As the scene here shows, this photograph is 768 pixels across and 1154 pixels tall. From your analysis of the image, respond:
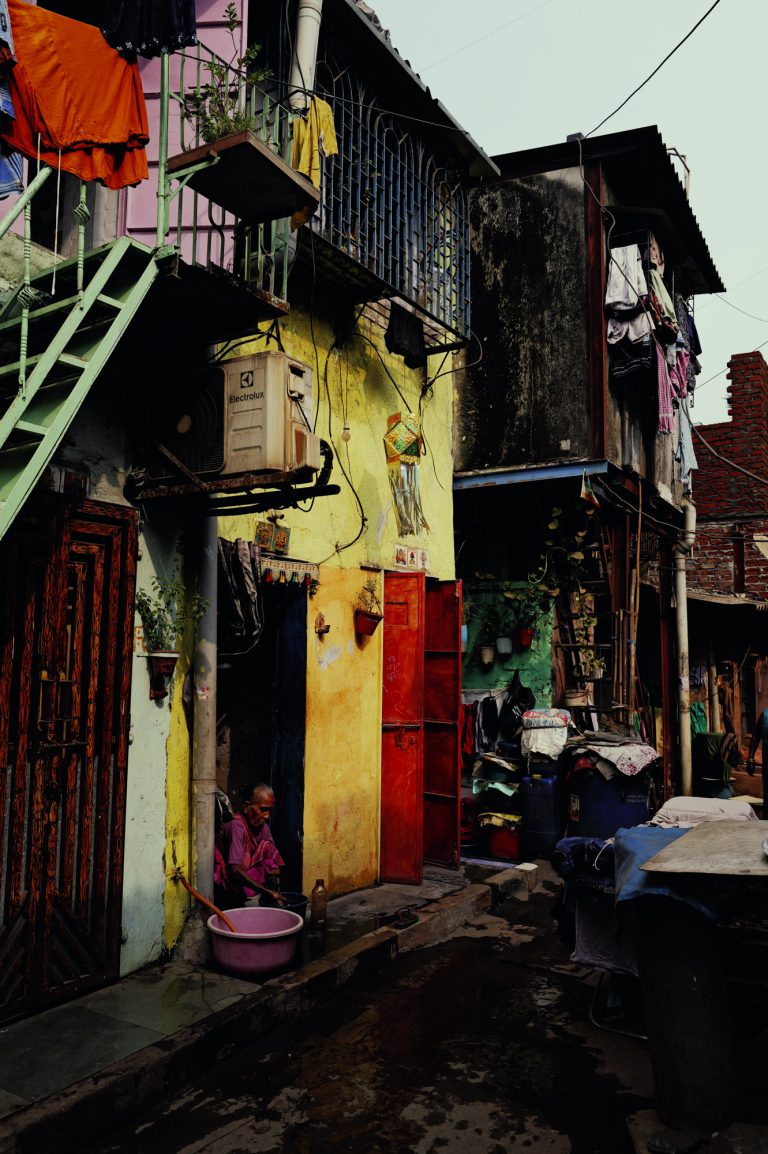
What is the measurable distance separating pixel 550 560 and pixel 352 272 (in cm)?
576

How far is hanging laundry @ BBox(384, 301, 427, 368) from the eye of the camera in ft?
29.9

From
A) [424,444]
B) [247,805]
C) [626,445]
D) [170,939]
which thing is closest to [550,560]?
[626,445]

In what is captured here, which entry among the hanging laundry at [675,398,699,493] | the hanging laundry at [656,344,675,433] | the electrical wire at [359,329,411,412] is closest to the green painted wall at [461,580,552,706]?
the hanging laundry at [656,344,675,433]

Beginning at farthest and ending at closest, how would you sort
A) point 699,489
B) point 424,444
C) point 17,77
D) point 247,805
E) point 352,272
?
point 699,489 < point 424,444 < point 352,272 < point 247,805 < point 17,77

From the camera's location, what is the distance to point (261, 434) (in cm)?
569

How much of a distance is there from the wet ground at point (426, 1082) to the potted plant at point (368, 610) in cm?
330

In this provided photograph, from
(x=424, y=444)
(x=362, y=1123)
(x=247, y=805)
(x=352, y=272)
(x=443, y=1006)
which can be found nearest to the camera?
(x=362, y=1123)

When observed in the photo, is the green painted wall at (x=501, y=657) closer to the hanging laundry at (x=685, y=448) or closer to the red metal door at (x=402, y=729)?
the red metal door at (x=402, y=729)

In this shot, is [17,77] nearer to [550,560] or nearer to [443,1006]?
[443,1006]

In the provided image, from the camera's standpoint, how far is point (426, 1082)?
4855mm

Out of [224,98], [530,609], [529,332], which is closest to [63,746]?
[224,98]

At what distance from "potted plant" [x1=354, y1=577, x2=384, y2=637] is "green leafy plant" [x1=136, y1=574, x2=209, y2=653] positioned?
2.35 m

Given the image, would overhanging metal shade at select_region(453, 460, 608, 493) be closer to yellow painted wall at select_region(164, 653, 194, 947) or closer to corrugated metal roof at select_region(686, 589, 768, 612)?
corrugated metal roof at select_region(686, 589, 768, 612)

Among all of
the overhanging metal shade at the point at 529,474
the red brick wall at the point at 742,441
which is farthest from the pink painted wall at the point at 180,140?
the red brick wall at the point at 742,441
